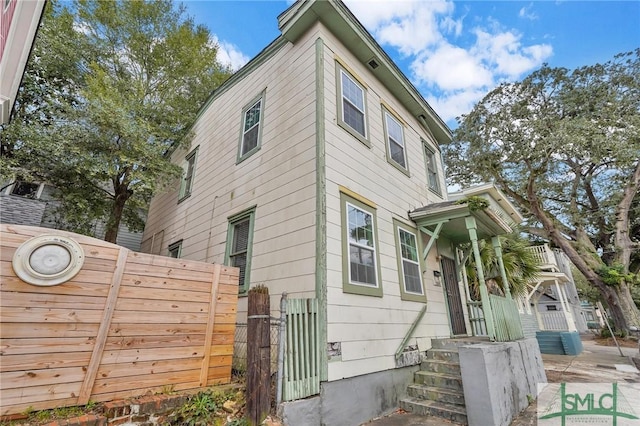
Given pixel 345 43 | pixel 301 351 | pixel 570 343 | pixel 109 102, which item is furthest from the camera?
pixel 570 343

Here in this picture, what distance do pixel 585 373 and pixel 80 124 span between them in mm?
16312

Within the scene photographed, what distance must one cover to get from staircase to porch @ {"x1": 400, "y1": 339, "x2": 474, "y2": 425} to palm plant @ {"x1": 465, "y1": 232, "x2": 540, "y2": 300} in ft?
11.6

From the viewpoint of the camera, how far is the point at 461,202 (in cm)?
627

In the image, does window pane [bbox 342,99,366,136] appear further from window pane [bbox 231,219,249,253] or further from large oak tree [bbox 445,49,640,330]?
large oak tree [bbox 445,49,640,330]

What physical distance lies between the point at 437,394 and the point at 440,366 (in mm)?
626

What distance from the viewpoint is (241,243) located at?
→ 20.5ft

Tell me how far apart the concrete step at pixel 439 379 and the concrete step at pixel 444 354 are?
0.42 meters

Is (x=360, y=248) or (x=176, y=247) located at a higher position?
(x=176, y=247)

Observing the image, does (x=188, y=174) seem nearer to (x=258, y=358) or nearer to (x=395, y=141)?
(x=395, y=141)

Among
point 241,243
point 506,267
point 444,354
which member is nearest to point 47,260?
point 241,243

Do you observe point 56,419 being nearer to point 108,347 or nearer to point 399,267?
point 108,347

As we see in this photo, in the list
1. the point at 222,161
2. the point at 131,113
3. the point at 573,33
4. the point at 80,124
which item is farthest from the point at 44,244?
the point at 573,33

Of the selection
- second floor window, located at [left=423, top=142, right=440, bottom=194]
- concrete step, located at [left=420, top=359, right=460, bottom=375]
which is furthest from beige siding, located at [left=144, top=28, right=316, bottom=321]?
second floor window, located at [left=423, top=142, right=440, bottom=194]

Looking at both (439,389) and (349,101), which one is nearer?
(439,389)
